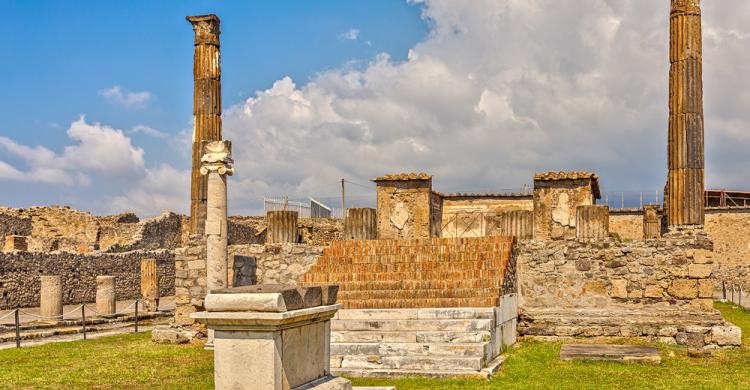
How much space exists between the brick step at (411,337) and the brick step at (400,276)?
2.18 m

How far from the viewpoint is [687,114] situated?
16422mm

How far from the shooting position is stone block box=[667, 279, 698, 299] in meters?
14.8

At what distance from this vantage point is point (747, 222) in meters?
43.5

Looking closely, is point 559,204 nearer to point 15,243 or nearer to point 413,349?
point 413,349

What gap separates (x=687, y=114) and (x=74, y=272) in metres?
23.2

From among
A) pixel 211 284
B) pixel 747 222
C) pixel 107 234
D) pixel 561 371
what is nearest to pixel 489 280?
pixel 561 371

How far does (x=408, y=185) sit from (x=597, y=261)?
5165 mm

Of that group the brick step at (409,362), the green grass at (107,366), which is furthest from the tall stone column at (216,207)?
the brick step at (409,362)

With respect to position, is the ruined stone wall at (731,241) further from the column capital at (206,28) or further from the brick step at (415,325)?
the brick step at (415,325)

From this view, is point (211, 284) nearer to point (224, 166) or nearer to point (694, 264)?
point (224, 166)

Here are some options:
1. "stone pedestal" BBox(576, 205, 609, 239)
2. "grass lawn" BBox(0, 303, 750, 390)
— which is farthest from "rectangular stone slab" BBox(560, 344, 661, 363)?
"stone pedestal" BBox(576, 205, 609, 239)

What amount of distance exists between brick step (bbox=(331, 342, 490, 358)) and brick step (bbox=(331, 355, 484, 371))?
14cm

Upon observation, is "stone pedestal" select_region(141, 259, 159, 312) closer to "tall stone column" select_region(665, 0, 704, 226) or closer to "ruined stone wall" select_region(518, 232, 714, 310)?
"ruined stone wall" select_region(518, 232, 714, 310)

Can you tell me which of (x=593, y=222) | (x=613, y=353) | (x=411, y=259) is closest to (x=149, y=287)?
(x=411, y=259)
